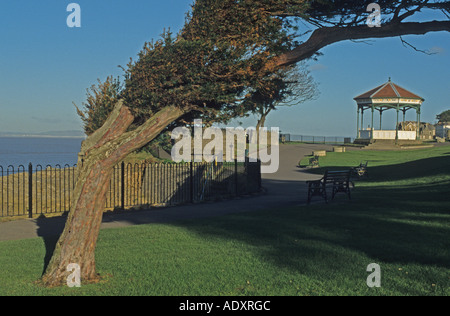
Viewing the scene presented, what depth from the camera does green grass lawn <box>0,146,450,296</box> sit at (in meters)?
6.23

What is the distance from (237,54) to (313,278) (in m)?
3.72

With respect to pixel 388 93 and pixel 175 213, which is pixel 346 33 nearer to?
pixel 175 213

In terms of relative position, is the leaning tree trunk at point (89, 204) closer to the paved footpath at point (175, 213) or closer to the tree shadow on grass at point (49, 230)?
the tree shadow on grass at point (49, 230)

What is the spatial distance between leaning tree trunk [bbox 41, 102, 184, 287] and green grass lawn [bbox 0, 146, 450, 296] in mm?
353

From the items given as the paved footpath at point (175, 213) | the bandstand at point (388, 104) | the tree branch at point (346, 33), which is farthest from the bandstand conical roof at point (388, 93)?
the tree branch at point (346, 33)

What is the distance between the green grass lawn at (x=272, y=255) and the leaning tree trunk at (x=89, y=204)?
35cm

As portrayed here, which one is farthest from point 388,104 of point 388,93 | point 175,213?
point 175,213

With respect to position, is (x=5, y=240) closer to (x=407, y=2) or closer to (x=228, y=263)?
(x=228, y=263)

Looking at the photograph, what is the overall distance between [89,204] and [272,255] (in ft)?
9.96

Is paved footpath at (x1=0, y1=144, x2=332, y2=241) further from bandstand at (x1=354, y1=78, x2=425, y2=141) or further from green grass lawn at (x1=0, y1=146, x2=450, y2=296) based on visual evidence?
bandstand at (x1=354, y1=78, x2=425, y2=141)

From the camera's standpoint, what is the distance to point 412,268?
6.84 m

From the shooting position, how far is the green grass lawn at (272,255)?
623 cm

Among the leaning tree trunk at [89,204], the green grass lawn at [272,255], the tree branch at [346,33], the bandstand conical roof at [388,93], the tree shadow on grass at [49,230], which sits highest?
the bandstand conical roof at [388,93]
